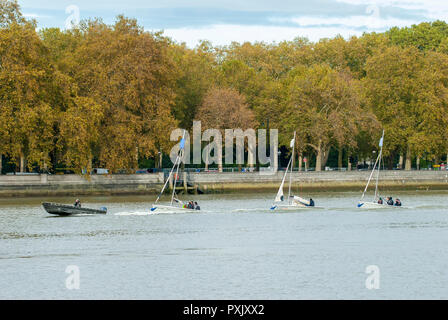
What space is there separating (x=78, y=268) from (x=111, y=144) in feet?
177

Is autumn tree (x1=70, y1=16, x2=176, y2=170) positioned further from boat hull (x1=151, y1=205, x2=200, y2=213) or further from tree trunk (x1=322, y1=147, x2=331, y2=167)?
tree trunk (x1=322, y1=147, x2=331, y2=167)

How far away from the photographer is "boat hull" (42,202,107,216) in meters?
70.9

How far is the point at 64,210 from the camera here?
71.6 m

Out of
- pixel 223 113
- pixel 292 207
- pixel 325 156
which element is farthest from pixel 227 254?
pixel 325 156

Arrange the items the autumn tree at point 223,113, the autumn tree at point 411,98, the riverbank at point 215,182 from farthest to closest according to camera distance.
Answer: the autumn tree at point 411,98 → the autumn tree at point 223,113 → the riverbank at point 215,182

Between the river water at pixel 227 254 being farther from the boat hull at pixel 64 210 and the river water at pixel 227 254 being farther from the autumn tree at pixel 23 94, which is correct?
the autumn tree at pixel 23 94

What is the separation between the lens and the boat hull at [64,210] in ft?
233

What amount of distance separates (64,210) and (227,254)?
25.6m

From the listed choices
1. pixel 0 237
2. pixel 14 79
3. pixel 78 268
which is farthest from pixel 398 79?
pixel 78 268

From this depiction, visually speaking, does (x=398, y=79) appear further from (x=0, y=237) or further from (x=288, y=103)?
(x=0, y=237)

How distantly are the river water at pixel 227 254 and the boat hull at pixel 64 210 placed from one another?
65cm

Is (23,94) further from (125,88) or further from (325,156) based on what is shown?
(325,156)

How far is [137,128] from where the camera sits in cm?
9838

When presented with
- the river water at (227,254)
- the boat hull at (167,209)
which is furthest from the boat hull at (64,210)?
the boat hull at (167,209)
